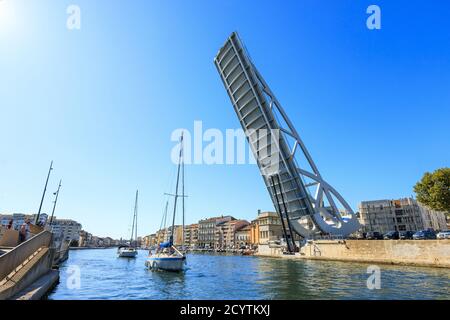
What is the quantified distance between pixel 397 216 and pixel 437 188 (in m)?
46.0

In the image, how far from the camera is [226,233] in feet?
329

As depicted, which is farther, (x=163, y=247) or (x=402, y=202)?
(x=402, y=202)

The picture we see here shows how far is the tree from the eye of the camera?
3097cm

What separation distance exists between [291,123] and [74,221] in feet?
469

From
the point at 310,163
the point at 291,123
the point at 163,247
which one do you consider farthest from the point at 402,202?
the point at 163,247

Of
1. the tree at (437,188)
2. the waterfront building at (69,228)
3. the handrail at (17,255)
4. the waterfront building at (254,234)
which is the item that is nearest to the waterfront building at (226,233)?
the waterfront building at (254,234)

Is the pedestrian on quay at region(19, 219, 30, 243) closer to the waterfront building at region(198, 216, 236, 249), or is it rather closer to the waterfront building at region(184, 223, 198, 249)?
the waterfront building at region(198, 216, 236, 249)

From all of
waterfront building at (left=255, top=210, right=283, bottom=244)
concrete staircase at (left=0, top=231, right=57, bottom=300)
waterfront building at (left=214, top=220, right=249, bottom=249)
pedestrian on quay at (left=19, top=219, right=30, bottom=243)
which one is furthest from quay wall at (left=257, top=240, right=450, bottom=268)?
waterfront building at (left=214, top=220, right=249, bottom=249)

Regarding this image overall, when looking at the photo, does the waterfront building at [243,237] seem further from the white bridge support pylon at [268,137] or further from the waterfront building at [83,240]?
the waterfront building at [83,240]

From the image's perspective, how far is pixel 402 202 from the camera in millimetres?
71312

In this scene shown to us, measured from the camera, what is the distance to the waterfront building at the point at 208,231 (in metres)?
105

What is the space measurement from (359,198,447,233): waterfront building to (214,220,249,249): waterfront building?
134 feet

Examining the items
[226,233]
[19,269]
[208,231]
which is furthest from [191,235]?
[19,269]
